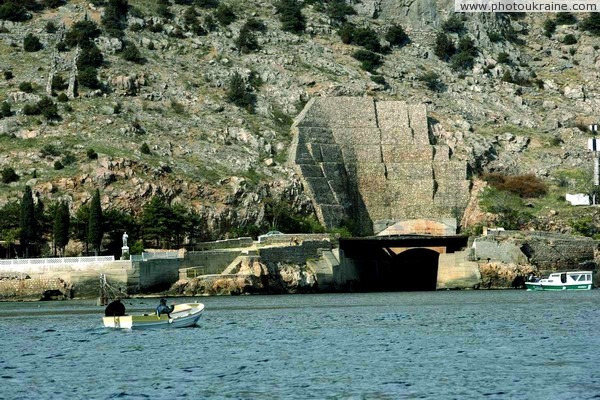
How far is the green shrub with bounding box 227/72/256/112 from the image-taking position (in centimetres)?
14800

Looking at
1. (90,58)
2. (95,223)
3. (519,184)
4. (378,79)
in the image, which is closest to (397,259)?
(519,184)

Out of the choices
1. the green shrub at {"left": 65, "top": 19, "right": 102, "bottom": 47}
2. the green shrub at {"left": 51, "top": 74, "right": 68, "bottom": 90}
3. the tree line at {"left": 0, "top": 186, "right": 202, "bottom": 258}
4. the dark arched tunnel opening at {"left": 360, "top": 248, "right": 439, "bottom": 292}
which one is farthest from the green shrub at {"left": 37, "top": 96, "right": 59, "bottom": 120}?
the dark arched tunnel opening at {"left": 360, "top": 248, "right": 439, "bottom": 292}

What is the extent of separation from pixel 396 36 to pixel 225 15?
21.3 metres

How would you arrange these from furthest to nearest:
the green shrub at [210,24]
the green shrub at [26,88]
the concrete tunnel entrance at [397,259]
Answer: the green shrub at [210,24] < the green shrub at [26,88] < the concrete tunnel entrance at [397,259]

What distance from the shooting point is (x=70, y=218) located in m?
119

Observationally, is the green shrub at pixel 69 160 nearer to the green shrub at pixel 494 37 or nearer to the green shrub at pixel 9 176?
the green shrub at pixel 9 176

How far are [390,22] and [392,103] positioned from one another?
2712 centimetres

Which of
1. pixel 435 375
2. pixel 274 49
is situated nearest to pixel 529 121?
pixel 274 49

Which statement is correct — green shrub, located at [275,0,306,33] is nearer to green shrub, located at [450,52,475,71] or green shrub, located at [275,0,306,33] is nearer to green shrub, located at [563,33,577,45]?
green shrub, located at [450,52,475,71]

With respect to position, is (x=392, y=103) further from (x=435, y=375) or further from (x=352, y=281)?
(x=435, y=375)

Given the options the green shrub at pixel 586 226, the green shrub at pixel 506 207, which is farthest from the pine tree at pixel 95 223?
the green shrub at pixel 586 226

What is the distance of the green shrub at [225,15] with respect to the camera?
16375cm

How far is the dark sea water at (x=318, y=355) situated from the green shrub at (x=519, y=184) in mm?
49720

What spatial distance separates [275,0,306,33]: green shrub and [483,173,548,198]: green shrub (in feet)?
107
